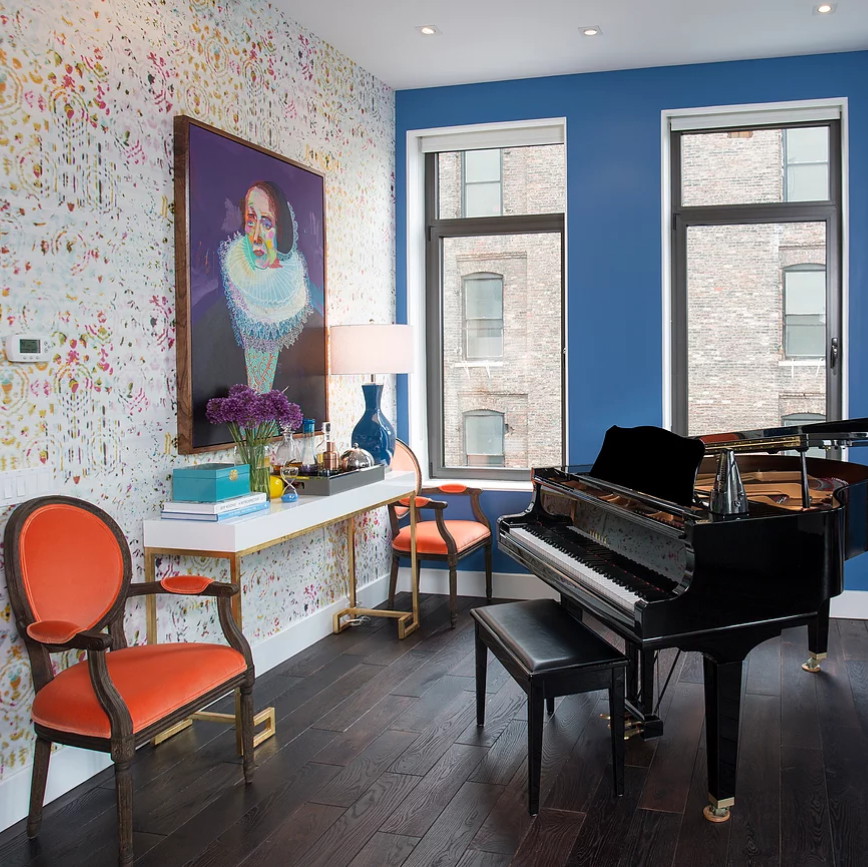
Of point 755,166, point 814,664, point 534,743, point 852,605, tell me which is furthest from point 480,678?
point 755,166

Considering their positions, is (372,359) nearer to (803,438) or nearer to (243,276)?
(243,276)

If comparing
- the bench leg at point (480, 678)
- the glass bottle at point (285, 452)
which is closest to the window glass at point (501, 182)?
the glass bottle at point (285, 452)

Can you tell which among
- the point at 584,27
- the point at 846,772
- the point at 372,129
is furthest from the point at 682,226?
the point at 846,772

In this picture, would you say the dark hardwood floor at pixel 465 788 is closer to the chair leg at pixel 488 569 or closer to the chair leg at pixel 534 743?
the chair leg at pixel 534 743

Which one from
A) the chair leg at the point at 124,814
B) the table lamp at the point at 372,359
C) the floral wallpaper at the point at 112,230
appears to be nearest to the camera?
the chair leg at the point at 124,814

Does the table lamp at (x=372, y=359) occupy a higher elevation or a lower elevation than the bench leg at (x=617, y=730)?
higher

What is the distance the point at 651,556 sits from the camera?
2977 mm

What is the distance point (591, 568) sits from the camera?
3.10 metres

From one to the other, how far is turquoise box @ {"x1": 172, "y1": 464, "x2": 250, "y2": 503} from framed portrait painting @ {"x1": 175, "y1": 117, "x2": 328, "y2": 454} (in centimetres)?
22

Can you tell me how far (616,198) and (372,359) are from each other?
1834mm

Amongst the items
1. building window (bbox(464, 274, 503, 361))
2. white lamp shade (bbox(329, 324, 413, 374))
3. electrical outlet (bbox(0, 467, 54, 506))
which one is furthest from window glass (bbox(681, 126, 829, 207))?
electrical outlet (bbox(0, 467, 54, 506))

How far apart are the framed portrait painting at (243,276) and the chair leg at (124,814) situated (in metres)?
1.42

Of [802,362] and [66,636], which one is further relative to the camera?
[802,362]

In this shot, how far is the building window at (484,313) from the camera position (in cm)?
585
